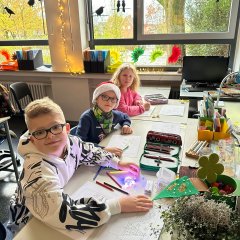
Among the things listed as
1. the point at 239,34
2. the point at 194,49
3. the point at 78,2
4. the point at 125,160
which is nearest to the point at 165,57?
the point at 194,49

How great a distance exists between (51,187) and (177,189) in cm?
51

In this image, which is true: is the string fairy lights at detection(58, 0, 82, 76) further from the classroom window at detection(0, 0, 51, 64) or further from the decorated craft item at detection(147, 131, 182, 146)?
the decorated craft item at detection(147, 131, 182, 146)

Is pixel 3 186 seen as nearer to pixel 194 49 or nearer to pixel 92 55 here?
pixel 92 55

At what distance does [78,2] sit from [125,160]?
2546mm

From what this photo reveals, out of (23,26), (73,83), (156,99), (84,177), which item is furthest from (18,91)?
(84,177)

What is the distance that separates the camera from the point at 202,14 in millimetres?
3088

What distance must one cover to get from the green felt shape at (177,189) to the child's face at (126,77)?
1.43 m

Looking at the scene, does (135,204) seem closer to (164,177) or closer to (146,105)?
(164,177)

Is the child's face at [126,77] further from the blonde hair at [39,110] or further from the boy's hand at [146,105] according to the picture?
the blonde hair at [39,110]

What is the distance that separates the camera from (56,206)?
90 cm

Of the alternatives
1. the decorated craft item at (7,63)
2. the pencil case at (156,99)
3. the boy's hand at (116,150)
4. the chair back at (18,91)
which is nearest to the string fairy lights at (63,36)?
the chair back at (18,91)

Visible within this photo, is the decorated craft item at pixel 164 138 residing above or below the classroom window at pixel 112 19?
below

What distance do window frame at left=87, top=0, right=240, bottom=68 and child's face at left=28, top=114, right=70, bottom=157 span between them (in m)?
2.59

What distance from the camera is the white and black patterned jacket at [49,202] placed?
2.93ft
